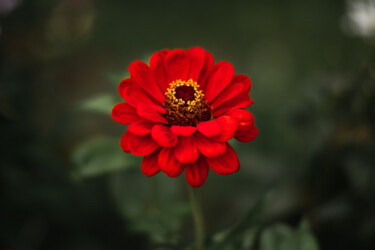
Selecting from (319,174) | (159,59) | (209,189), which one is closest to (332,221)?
(319,174)

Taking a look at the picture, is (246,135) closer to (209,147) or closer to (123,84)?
(209,147)

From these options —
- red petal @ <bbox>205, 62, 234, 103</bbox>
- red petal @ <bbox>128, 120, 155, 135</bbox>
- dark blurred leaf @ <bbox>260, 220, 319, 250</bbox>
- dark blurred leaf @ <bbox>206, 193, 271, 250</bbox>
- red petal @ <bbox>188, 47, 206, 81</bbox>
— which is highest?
red petal @ <bbox>188, 47, 206, 81</bbox>

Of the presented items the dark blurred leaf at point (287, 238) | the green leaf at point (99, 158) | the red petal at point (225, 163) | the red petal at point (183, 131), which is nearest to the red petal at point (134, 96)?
the red petal at point (183, 131)

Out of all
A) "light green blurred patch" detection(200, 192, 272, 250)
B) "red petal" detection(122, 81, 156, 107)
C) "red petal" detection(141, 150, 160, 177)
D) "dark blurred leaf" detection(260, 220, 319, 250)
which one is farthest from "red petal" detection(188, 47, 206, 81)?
"dark blurred leaf" detection(260, 220, 319, 250)

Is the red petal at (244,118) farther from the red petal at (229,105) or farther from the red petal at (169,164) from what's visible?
the red petal at (169,164)

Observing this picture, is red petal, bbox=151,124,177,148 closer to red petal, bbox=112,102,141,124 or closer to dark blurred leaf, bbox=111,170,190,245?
red petal, bbox=112,102,141,124

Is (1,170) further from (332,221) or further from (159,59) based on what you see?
(332,221)

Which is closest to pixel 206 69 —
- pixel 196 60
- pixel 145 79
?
pixel 196 60
